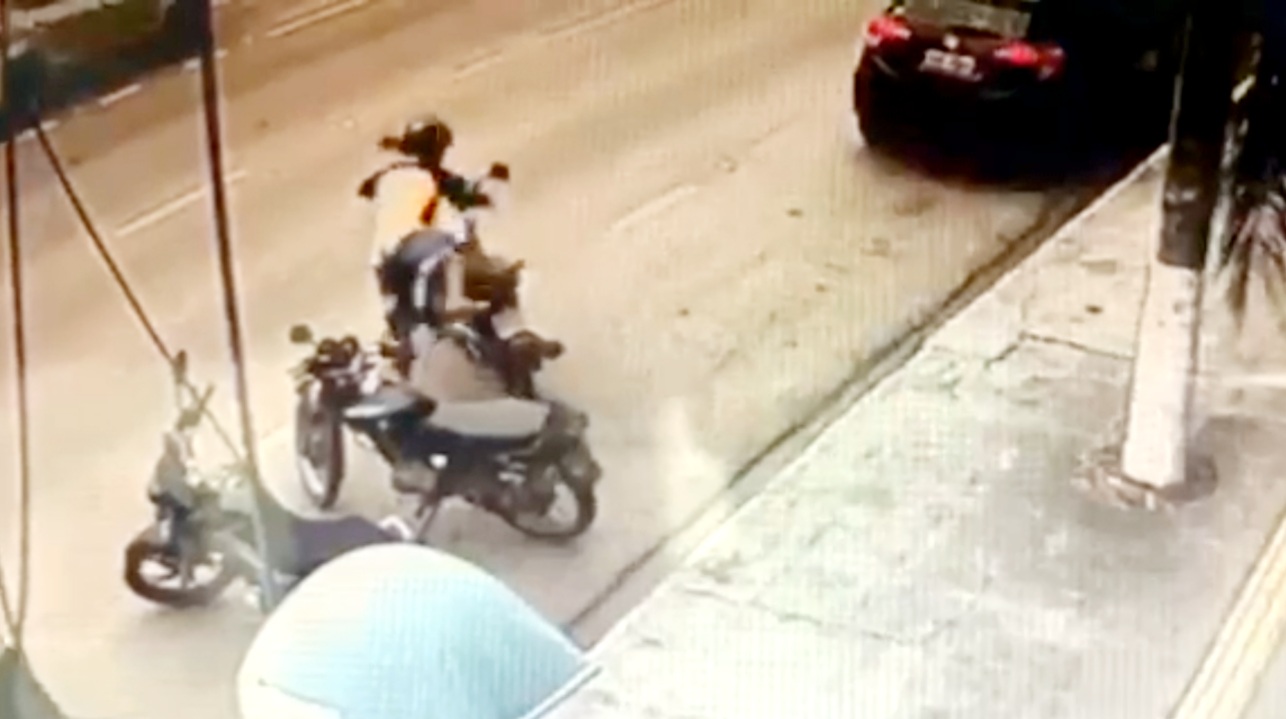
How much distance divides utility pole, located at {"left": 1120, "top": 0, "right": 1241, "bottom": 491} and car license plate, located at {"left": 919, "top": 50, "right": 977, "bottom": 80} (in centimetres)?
44

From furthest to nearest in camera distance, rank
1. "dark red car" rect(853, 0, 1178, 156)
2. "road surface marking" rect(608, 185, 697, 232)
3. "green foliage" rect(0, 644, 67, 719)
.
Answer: "dark red car" rect(853, 0, 1178, 156) → "road surface marking" rect(608, 185, 697, 232) → "green foliage" rect(0, 644, 67, 719)

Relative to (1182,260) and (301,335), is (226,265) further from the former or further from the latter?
(1182,260)

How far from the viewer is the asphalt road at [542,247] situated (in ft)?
4.89

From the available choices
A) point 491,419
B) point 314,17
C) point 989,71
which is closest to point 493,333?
point 491,419

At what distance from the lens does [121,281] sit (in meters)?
1.53

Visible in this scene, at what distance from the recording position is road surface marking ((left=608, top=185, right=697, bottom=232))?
2213mm

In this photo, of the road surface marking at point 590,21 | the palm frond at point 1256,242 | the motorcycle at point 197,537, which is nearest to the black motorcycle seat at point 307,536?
the motorcycle at point 197,537

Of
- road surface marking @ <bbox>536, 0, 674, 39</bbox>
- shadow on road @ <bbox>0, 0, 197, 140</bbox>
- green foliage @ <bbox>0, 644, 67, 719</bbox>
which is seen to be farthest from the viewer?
road surface marking @ <bbox>536, 0, 674, 39</bbox>

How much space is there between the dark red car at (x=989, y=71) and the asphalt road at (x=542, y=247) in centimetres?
6

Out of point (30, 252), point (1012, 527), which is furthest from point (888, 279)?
point (30, 252)

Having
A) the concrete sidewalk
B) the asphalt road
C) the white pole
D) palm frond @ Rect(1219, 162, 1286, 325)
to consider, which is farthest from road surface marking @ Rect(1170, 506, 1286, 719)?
the asphalt road

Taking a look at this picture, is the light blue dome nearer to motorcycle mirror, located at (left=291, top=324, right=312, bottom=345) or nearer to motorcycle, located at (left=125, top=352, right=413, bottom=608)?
motorcycle, located at (left=125, top=352, right=413, bottom=608)

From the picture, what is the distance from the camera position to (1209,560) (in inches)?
73.5

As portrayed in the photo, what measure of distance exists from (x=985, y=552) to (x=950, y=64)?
0.77 meters
